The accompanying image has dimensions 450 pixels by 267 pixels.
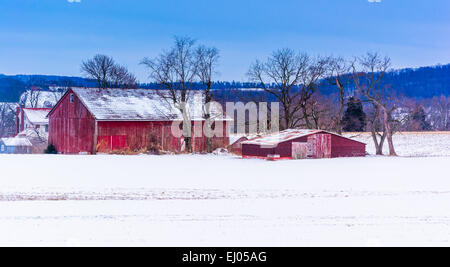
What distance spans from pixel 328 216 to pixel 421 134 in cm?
5215

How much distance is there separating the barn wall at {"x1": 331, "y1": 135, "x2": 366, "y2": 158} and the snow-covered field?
846 cm

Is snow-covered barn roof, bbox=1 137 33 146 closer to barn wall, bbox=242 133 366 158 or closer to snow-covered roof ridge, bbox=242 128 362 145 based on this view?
barn wall, bbox=242 133 366 158

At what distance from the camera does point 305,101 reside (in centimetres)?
4172

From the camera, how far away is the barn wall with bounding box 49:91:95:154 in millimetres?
37706

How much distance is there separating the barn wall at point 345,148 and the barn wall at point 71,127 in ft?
59.1

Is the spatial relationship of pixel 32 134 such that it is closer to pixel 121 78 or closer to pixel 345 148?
pixel 121 78

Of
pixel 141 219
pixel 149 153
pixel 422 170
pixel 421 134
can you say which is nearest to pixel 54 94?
pixel 149 153

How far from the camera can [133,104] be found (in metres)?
40.6

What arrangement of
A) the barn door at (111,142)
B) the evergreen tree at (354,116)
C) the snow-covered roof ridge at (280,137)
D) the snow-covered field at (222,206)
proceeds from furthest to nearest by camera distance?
the evergreen tree at (354,116) < the barn door at (111,142) < the snow-covered roof ridge at (280,137) < the snow-covered field at (222,206)

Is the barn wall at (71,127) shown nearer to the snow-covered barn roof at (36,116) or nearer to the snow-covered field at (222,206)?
the snow-covered field at (222,206)

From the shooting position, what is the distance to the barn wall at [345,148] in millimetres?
32906

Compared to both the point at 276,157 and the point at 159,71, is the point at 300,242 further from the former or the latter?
the point at 159,71

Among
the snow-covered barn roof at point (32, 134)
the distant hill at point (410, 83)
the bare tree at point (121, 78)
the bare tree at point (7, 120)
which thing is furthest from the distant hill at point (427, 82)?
the bare tree at point (7, 120)

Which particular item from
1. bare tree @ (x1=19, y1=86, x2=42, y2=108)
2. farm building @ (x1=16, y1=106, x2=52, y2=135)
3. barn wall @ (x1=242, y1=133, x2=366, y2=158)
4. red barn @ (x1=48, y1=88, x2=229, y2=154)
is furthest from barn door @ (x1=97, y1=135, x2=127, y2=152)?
bare tree @ (x1=19, y1=86, x2=42, y2=108)
